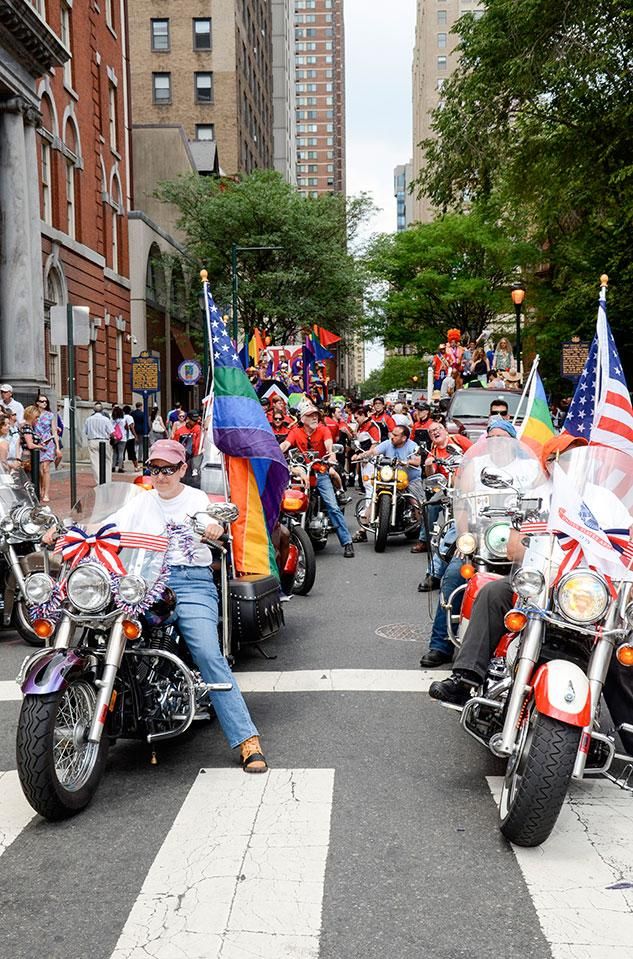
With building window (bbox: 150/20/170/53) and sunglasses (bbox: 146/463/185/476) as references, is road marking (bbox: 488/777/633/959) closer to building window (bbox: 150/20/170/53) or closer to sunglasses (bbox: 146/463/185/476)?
sunglasses (bbox: 146/463/185/476)

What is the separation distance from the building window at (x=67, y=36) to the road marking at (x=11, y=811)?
29605mm

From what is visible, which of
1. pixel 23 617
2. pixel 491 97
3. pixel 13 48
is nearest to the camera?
pixel 23 617

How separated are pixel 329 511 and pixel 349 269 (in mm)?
28903

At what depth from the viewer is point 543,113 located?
17625mm

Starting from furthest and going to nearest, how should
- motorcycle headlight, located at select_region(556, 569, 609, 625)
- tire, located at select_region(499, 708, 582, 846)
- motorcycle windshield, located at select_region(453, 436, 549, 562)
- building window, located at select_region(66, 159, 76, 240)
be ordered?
building window, located at select_region(66, 159, 76, 240), motorcycle windshield, located at select_region(453, 436, 549, 562), motorcycle headlight, located at select_region(556, 569, 609, 625), tire, located at select_region(499, 708, 582, 846)

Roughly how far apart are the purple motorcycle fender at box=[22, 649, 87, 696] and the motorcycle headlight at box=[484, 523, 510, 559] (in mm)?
2349

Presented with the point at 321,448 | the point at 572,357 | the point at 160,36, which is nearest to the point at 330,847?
the point at 321,448

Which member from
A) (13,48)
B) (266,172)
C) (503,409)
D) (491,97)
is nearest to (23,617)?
(503,409)

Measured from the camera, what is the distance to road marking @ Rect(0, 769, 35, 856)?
14.2ft

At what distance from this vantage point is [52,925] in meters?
3.54

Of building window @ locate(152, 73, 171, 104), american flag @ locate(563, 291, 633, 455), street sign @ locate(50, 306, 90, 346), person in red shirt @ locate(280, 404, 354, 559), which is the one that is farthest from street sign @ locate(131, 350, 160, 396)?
building window @ locate(152, 73, 171, 104)

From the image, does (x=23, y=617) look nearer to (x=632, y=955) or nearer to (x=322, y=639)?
(x=322, y=639)

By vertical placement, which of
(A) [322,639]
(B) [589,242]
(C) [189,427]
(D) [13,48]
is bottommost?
(A) [322,639]

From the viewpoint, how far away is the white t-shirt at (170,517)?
4.86m
